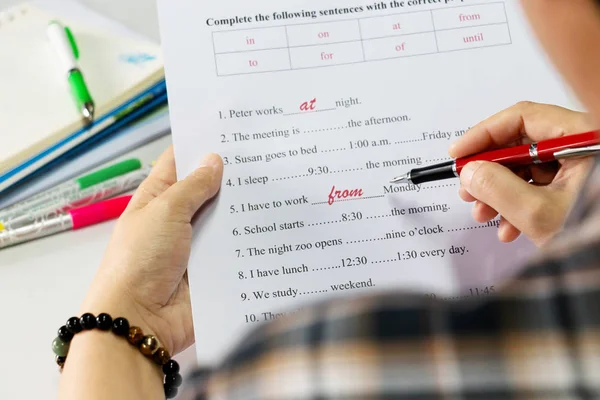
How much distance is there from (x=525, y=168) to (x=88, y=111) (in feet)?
1.82

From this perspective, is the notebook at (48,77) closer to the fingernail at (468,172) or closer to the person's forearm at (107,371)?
the person's forearm at (107,371)

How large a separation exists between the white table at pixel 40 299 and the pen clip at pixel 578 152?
17.2 inches

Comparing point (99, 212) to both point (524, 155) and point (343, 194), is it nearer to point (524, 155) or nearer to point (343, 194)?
point (343, 194)

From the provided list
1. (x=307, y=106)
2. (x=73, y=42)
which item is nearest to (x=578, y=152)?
(x=307, y=106)

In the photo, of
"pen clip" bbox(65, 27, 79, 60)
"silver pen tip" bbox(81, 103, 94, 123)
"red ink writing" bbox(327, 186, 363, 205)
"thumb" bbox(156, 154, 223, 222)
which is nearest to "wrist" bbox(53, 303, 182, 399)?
"thumb" bbox(156, 154, 223, 222)

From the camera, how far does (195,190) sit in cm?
60

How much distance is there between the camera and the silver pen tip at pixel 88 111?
815mm

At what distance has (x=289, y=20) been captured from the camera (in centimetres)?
69

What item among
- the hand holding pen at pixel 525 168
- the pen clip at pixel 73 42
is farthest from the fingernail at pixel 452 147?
the pen clip at pixel 73 42

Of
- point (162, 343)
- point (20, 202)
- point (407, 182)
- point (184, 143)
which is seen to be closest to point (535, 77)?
point (407, 182)

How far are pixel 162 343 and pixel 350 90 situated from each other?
0.34 m

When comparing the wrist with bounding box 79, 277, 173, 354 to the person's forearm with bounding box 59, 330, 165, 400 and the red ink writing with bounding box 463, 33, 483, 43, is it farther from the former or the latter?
the red ink writing with bounding box 463, 33, 483, 43

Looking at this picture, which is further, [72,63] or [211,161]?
[72,63]

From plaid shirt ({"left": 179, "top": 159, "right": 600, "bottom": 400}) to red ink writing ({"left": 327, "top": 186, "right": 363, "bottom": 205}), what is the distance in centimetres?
24
